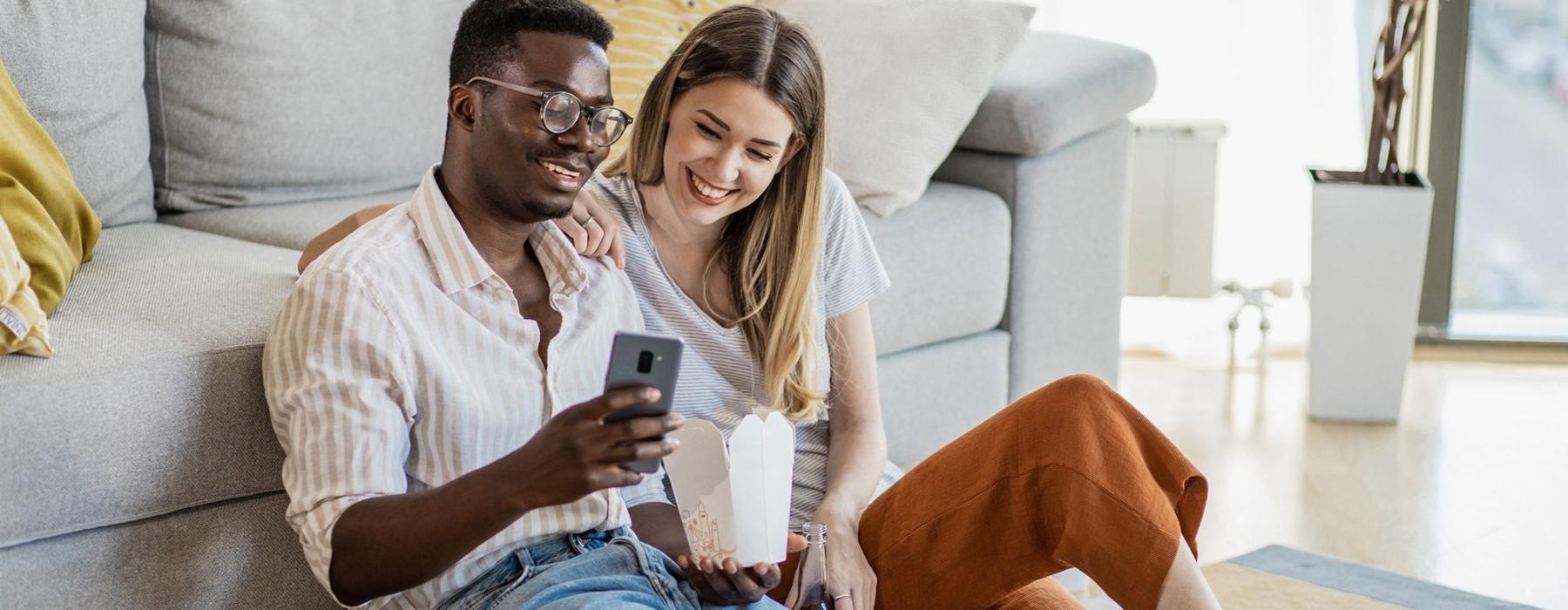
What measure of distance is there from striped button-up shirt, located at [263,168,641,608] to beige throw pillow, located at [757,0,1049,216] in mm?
935

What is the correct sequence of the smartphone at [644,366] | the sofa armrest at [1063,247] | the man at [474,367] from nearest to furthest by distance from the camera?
the smartphone at [644,366]
the man at [474,367]
the sofa armrest at [1063,247]

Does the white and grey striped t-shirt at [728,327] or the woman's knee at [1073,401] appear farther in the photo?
the white and grey striped t-shirt at [728,327]

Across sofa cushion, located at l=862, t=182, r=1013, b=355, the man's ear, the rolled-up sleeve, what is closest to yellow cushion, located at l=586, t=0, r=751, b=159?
sofa cushion, located at l=862, t=182, r=1013, b=355

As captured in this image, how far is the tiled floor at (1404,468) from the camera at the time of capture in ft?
7.44

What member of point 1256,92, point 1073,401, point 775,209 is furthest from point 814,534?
point 1256,92

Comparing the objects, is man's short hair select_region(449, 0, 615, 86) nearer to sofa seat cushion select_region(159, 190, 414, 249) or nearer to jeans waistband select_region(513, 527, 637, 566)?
jeans waistband select_region(513, 527, 637, 566)

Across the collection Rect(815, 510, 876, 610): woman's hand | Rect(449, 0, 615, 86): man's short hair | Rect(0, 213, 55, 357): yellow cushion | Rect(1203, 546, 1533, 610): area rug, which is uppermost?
Rect(449, 0, 615, 86): man's short hair

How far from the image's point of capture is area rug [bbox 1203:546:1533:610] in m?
2.06

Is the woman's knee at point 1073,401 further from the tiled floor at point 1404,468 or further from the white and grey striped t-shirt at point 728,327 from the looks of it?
the tiled floor at point 1404,468

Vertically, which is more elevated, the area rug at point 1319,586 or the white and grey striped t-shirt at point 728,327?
the white and grey striped t-shirt at point 728,327

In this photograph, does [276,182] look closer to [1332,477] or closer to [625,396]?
→ [625,396]

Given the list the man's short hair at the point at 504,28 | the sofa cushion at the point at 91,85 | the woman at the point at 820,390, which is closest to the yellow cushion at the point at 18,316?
the woman at the point at 820,390

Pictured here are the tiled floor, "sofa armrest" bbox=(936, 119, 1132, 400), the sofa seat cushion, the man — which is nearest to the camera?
the man

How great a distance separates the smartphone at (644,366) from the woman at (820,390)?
0.28 meters
